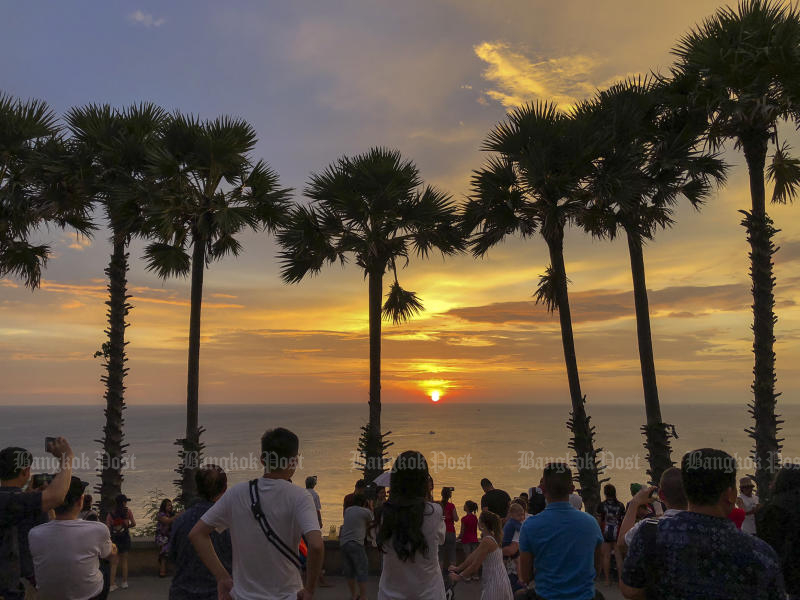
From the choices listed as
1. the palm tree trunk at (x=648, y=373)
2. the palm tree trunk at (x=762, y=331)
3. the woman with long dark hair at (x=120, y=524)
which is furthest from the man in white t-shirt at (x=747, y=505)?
the woman with long dark hair at (x=120, y=524)

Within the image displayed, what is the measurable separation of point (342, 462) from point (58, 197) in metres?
90.8

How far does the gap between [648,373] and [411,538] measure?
43.4 feet

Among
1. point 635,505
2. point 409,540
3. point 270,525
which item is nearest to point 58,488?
point 270,525

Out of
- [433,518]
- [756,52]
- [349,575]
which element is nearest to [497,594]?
[433,518]

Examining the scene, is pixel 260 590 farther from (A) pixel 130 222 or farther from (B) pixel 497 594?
(A) pixel 130 222

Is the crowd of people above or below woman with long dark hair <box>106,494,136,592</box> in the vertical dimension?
above

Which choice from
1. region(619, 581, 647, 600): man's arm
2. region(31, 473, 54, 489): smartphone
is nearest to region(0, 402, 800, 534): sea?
region(31, 473, 54, 489): smartphone

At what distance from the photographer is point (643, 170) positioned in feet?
53.1

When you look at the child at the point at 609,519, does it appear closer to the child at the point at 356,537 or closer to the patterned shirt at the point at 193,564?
the child at the point at 356,537

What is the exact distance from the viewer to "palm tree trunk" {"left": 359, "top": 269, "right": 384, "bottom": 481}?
622 inches

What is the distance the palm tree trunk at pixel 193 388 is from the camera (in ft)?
49.1

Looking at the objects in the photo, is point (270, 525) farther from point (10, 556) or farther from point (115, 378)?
point (115, 378)

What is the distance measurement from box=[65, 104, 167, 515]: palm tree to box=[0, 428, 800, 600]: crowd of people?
1121 cm

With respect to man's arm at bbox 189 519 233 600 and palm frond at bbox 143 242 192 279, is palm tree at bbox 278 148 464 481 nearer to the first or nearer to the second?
palm frond at bbox 143 242 192 279
